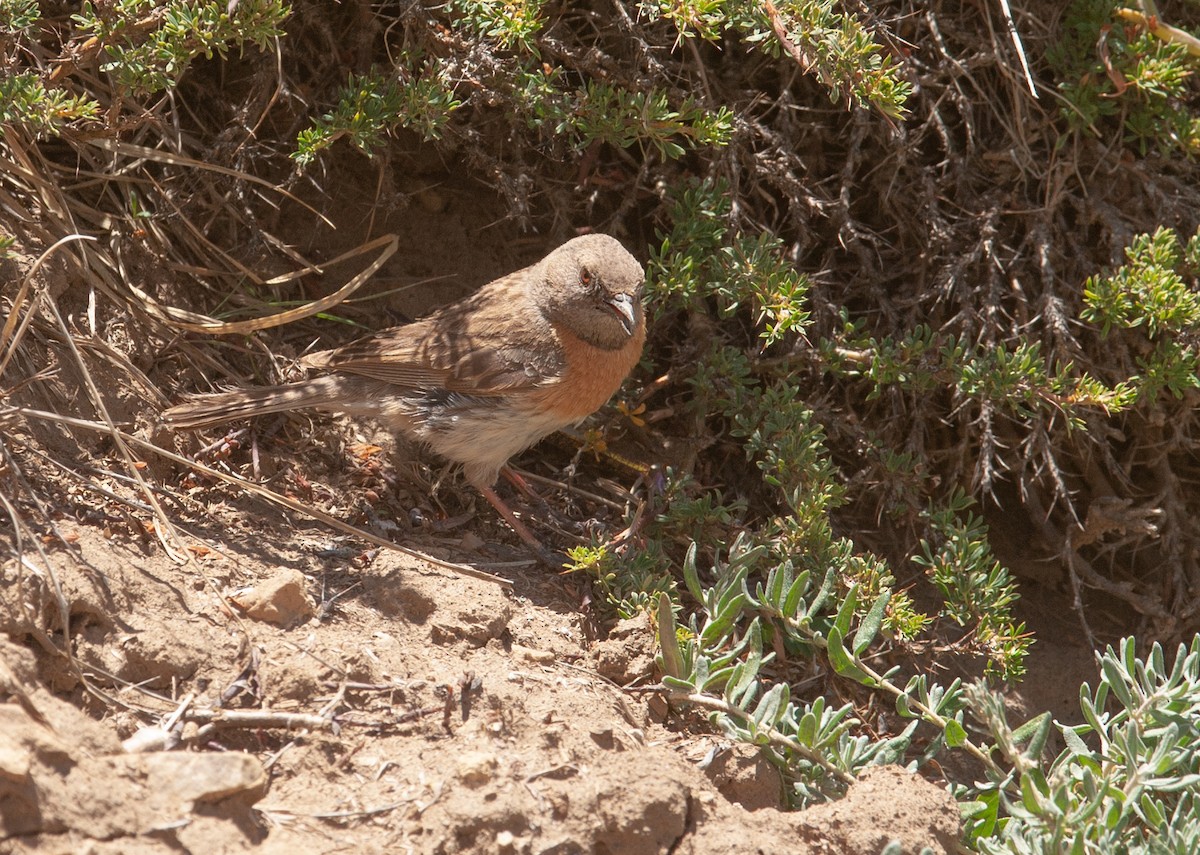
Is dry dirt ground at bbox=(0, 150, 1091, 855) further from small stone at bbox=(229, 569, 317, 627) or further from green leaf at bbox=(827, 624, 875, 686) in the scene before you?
green leaf at bbox=(827, 624, 875, 686)

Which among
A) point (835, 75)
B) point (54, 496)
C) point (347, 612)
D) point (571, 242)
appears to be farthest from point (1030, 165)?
point (54, 496)

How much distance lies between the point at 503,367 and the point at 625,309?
2.34 feet

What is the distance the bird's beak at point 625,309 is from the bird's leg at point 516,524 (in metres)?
0.99

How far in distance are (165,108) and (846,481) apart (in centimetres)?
361

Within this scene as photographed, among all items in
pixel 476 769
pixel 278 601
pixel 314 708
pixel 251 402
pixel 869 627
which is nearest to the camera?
pixel 476 769

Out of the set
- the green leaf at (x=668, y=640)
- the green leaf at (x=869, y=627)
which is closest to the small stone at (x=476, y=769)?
the green leaf at (x=668, y=640)

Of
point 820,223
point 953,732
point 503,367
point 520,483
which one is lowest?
point 953,732

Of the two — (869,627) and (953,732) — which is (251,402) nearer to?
(869,627)

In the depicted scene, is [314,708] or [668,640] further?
[668,640]

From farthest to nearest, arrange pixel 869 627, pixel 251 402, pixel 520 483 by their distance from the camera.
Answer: pixel 520 483 → pixel 251 402 → pixel 869 627

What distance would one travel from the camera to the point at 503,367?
17.4 ft

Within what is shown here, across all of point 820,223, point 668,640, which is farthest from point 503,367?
point 668,640

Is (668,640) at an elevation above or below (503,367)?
below

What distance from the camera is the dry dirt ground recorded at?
299 centimetres
